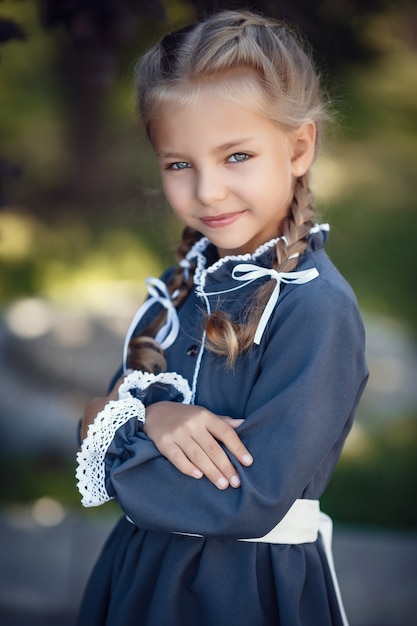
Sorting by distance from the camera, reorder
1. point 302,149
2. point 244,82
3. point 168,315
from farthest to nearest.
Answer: point 168,315, point 302,149, point 244,82

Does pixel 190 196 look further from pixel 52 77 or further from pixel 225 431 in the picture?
pixel 52 77

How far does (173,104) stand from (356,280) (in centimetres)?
249

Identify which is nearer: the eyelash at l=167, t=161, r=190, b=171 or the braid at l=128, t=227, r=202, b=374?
the eyelash at l=167, t=161, r=190, b=171

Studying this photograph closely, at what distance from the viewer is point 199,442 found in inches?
56.4

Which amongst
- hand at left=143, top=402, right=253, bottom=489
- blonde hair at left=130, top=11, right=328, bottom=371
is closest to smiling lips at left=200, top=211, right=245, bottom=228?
blonde hair at left=130, top=11, right=328, bottom=371

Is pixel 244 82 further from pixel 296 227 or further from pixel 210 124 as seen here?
pixel 296 227

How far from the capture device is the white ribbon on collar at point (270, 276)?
146cm

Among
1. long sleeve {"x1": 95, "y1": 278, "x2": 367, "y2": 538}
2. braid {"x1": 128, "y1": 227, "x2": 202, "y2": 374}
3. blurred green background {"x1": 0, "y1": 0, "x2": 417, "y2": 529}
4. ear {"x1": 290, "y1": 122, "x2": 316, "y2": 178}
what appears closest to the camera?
long sleeve {"x1": 95, "y1": 278, "x2": 367, "y2": 538}

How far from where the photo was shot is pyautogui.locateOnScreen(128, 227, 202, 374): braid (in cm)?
169

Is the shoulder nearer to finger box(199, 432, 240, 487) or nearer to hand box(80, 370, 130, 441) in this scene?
finger box(199, 432, 240, 487)

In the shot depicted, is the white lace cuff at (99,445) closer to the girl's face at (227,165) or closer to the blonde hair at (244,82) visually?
the blonde hair at (244,82)

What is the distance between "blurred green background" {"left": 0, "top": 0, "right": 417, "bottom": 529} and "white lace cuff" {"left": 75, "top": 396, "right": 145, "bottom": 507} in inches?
84.3

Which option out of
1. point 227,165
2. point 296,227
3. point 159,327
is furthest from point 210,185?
point 159,327

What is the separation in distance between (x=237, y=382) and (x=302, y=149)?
50 centimetres
